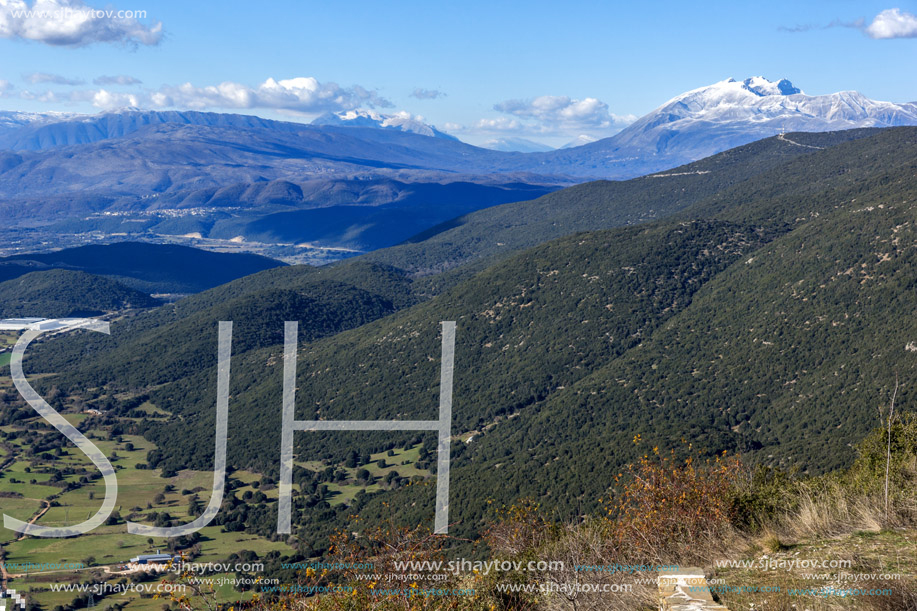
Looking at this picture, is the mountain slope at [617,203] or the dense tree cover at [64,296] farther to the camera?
the mountain slope at [617,203]

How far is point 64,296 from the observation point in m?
161

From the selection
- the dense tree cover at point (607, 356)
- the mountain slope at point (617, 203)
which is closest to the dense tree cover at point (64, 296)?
the dense tree cover at point (607, 356)

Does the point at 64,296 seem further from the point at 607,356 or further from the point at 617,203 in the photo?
the point at 607,356

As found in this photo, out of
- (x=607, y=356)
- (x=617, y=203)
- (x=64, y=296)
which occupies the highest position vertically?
(x=617, y=203)

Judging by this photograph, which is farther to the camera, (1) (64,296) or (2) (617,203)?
(2) (617,203)

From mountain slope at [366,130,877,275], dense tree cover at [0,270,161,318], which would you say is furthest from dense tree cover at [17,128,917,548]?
dense tree cover at [0,270,161,318]

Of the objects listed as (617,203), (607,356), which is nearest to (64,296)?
(617,203)

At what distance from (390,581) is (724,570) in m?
5.64

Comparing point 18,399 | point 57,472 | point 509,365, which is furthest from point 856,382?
point 18,399

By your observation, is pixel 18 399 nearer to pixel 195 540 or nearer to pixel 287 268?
pixel 195 540

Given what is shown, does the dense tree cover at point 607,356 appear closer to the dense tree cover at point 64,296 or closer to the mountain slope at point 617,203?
the mountain slope at point 617,203

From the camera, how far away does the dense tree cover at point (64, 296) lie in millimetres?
152625

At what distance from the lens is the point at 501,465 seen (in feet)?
183

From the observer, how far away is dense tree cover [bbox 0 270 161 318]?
152625 millimetres
